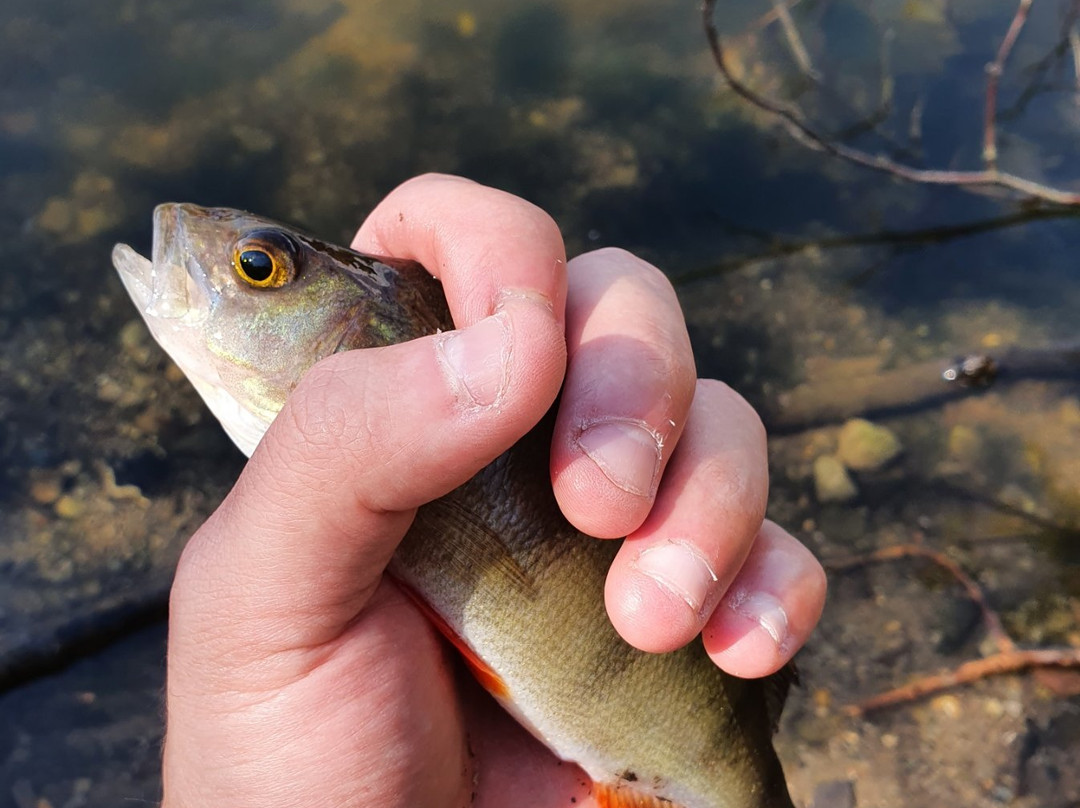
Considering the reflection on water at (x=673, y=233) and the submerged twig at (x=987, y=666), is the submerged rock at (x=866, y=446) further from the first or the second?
the submerged twig at (x=987, y=666)

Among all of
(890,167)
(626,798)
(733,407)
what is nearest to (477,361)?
(733,407)

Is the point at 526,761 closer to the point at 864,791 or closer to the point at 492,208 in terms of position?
the point at 492,208

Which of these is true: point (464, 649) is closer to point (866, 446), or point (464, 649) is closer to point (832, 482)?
point (832, 482)

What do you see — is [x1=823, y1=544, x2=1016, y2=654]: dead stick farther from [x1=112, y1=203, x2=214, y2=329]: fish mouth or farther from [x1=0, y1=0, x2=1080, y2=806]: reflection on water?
[x1=112, y1=203, x2=214, y2=329]: fish mouth

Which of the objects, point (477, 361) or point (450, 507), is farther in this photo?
point (450, 507)

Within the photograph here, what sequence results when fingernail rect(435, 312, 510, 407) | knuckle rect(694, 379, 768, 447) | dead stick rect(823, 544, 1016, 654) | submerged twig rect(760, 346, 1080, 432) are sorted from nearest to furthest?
fingernail rect(435, 312, 510, 407) → knuckle rect(694, 379, 768, 447) → dead stick rect(823, 544, 1016, 654) → submerged twig rect(760, 346, 1080, 432)

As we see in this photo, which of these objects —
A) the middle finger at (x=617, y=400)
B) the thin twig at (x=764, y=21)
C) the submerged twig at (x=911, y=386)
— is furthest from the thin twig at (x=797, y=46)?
the middle finger at (x=617, y=400)

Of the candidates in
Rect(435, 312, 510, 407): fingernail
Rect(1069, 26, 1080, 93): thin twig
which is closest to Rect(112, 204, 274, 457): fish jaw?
Rect(435, 312, 510, 407): fingernail
